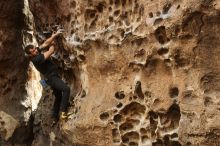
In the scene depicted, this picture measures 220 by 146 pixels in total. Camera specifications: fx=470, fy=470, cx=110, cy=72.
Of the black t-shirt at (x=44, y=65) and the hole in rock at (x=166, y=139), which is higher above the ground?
the black t-shirt at (x=44, y=65)

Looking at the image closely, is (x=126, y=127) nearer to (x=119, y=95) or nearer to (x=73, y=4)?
(x=119, y=95)

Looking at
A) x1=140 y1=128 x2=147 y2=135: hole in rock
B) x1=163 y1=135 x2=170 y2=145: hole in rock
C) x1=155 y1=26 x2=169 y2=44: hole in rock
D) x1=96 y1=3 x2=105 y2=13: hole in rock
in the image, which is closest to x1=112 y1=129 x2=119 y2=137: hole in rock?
x1=140 y1=128 x2=147 y2=135: hole in rock

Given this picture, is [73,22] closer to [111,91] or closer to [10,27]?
[111,91]

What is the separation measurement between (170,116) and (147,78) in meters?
0.47

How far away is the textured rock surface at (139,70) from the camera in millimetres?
4215

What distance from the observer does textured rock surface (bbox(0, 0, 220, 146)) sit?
4.21 metres

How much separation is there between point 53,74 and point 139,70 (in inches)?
56.8

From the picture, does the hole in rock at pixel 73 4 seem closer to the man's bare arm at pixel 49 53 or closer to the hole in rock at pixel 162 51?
the man's bare arm at pixel 49 53

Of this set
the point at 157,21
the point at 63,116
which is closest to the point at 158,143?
the point at 157,21

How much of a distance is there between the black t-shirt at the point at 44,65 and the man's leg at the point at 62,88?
95 millimetres

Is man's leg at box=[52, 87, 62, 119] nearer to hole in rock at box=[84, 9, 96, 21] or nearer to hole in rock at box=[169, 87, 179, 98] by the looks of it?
hole in rock at box=[84, 9, 96, 21]

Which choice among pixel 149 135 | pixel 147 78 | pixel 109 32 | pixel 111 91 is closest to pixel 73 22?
pixel 109 32

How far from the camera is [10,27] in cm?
729

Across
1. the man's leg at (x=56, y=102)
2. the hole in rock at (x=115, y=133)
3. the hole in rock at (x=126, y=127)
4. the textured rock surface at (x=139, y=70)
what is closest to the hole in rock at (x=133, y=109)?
the textured rock surface at (x=139, y=70)
